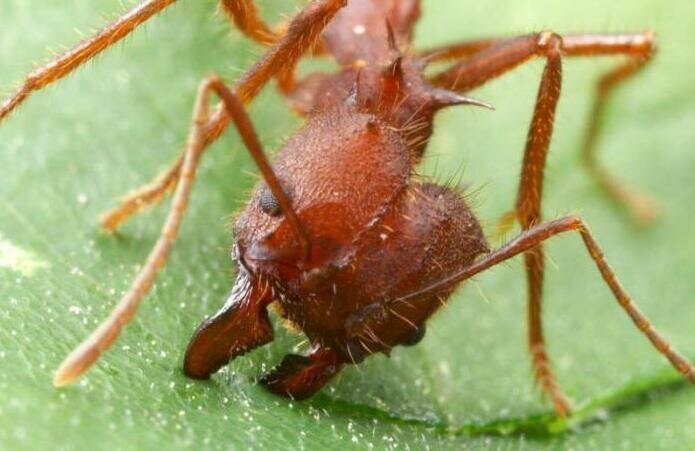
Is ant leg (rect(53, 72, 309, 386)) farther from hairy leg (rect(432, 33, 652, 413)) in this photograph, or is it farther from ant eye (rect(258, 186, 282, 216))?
hairy leg (rect(432, 33, 652, 413))

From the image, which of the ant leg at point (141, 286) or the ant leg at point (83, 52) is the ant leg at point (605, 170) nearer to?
the ant leg at point (83, 52)

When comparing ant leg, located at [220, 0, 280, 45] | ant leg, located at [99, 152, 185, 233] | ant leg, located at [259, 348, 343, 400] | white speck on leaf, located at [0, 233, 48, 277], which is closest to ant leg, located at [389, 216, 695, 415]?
ant leg, located at [259, 348, 343, 400]

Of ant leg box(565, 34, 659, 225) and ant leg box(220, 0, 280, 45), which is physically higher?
ant leg box(220, 0, 280, 45)

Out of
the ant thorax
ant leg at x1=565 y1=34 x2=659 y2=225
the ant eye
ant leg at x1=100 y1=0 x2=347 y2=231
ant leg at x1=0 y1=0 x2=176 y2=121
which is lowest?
ant leg at x1=565 y1=34 x2=659 y2=225

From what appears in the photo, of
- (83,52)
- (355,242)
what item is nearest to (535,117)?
(355,242)

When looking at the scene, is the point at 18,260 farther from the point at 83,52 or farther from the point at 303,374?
the point at 303,374

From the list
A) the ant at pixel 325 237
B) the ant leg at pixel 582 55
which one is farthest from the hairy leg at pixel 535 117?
the ant at pixel 325 237

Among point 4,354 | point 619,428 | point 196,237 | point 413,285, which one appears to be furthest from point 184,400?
point 619,428
